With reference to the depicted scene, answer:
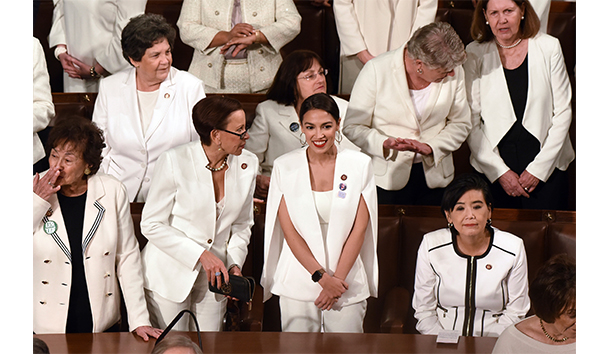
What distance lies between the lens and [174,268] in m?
2.65

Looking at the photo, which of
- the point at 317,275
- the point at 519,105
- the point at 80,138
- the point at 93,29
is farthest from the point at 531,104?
the point at 93,29

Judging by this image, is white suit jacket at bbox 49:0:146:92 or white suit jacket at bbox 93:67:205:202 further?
white suit jacket at bbox 49:0:146:92

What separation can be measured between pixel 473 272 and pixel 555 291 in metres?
0.38

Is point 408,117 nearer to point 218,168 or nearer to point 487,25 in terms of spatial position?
point 487,25

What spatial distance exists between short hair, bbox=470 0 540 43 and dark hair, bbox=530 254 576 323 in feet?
3.56

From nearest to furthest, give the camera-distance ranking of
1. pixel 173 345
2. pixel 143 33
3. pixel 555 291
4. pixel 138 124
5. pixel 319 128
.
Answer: pixel 173 345, pixel 555 291, pixel 319 128, pixel 143 33, pixel 138 124

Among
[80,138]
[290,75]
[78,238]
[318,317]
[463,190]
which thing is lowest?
[318,317]

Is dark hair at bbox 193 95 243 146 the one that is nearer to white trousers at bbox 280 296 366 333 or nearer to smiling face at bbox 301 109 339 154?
smiling face at bbox 301 109 339 154

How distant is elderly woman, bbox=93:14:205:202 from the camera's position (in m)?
2.96

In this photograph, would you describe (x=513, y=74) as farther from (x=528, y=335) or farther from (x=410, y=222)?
(x=528, y=335)

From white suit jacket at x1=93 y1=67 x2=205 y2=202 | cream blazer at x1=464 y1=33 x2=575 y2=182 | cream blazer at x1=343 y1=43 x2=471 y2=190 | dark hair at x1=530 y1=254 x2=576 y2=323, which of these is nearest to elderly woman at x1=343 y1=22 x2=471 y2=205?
cream blazer at x1=343 y1=43 x2=471 y2=190

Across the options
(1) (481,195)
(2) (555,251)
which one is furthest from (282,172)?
(2) (555,251)

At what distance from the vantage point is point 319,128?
2609mm

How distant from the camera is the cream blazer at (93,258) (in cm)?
249
